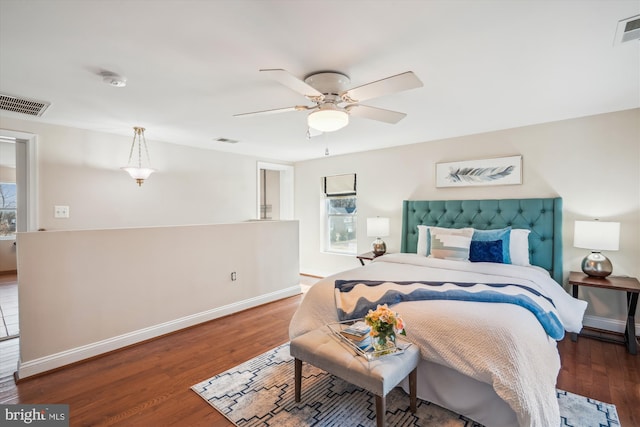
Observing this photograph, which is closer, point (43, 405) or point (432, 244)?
point (43, 405)

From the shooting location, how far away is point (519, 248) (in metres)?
3.15

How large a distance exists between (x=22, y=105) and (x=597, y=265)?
5706 mm

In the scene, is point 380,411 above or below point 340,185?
below

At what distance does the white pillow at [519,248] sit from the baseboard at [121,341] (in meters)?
3.16

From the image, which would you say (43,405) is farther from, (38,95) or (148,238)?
(38,95)

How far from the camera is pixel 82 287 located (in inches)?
105

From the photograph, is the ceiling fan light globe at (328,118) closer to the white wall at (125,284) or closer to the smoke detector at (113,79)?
the smoke detector at (113,79)

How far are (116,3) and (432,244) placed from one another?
344 centimetres

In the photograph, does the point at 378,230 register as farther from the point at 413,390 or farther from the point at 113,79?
the point at 113,79

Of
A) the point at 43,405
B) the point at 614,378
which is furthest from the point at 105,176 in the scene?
the point at 614,378

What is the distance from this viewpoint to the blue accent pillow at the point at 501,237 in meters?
3.11

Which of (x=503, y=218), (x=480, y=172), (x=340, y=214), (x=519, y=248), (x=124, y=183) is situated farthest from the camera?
(x=340, y=214)

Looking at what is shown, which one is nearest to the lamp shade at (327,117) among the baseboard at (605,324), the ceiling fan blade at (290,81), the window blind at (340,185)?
the ceiling fan blade at (290,81)

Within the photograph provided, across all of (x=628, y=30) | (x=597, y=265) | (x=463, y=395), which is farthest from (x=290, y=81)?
(x=597, y=265)
